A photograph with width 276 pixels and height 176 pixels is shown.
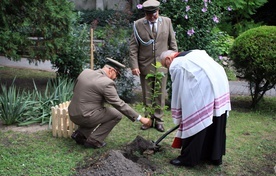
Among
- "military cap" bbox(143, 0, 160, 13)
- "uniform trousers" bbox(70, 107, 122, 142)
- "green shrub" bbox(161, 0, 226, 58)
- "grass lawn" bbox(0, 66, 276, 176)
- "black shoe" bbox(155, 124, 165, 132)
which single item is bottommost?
"grass lawn" bbox(0, 66, 276, 176)

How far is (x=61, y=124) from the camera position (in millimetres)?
5508

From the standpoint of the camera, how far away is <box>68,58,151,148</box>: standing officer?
484 cm

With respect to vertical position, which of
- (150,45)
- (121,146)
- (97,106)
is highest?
(150,45)

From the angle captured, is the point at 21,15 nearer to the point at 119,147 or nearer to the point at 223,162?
the point at 119,147

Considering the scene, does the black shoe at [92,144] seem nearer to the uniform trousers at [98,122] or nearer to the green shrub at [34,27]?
the uniform trousers at [98,122]

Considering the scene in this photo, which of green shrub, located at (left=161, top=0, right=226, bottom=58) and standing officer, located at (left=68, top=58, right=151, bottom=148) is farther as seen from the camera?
green shrub, located at (left=161, top=0, right=226, bottom=58)

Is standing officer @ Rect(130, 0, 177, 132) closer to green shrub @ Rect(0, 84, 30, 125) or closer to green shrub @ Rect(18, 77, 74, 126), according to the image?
green shrub @ Rect(18, 77, 74, 126)

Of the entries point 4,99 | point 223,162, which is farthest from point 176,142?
point 4,99

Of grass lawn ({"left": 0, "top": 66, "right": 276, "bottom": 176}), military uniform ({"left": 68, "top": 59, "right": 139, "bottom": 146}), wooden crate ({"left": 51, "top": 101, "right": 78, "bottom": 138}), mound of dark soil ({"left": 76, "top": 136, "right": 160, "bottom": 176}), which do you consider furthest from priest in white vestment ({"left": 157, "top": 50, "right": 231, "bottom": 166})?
wooden crate ({"left": 51, "top": 101, "right": 78, "bottom": 138})

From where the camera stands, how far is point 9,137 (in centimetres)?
→ 551

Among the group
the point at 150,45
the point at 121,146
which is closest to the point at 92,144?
the point at 121,146

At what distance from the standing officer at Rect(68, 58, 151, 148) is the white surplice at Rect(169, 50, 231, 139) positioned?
651mm

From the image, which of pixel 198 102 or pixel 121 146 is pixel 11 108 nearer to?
pixel 121 146

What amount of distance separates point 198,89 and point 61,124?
2.20m
